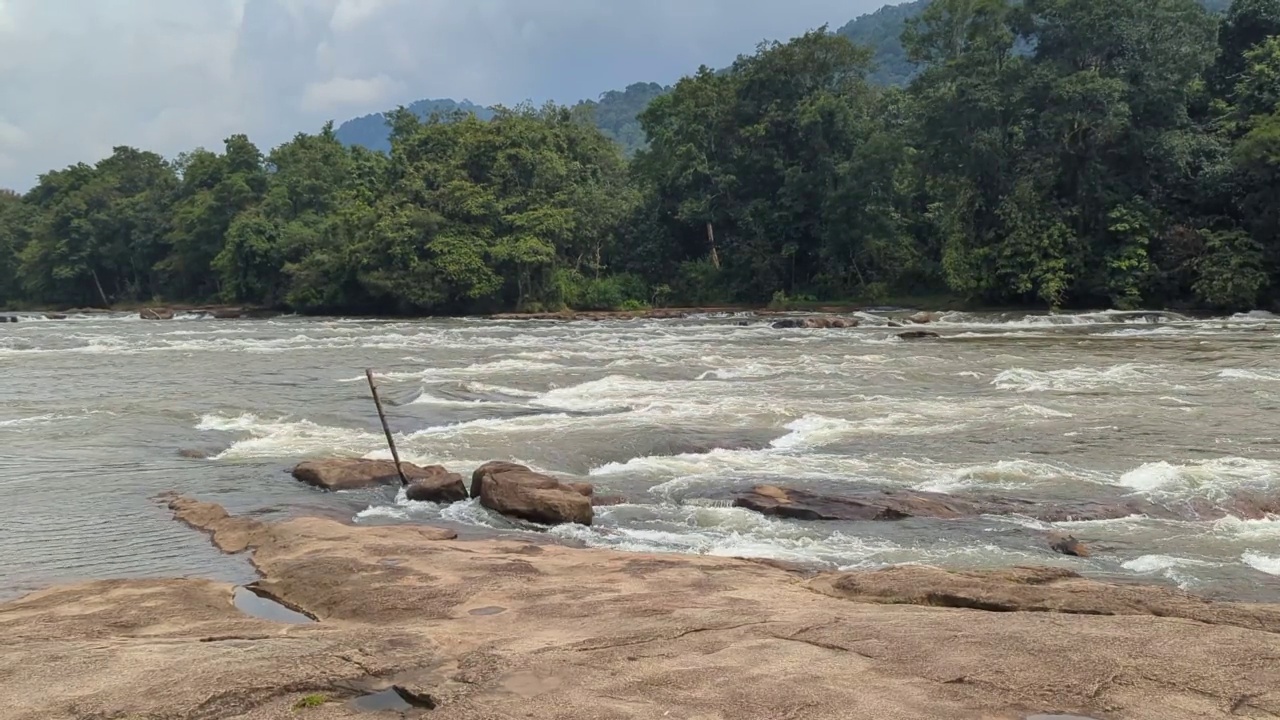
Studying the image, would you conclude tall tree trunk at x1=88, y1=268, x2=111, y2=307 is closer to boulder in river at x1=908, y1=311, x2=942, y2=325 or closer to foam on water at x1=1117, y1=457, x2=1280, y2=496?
boulder in river at x1=908, y1=311, x2=942, y2=325

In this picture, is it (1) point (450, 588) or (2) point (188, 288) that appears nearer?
(1) point (450, 588)

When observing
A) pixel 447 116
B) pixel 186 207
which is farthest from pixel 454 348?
pixel 186 207

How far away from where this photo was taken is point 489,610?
6.60m

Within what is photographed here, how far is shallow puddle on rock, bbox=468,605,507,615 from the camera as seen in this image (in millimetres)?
6535

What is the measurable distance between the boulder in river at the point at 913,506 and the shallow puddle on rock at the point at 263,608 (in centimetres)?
513

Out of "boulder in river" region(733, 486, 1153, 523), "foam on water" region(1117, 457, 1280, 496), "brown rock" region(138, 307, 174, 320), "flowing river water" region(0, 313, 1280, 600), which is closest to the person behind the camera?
"flowing river water" region(0, 313, 1280, 600)

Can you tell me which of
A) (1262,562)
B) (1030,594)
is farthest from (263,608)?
(1262,562)

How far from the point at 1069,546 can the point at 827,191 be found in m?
37.6

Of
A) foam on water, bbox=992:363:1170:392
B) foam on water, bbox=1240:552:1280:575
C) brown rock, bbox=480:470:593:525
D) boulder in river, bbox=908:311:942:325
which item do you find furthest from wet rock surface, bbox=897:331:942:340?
foam on water, bbox=1240:552:1280:575

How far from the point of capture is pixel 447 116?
66.0 m

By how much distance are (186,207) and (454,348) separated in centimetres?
4589

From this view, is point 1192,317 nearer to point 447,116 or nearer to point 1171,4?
point 1171,4

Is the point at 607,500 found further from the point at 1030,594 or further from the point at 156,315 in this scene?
the point at 156,315

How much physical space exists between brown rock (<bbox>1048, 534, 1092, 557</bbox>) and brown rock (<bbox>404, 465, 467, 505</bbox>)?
631 cm
